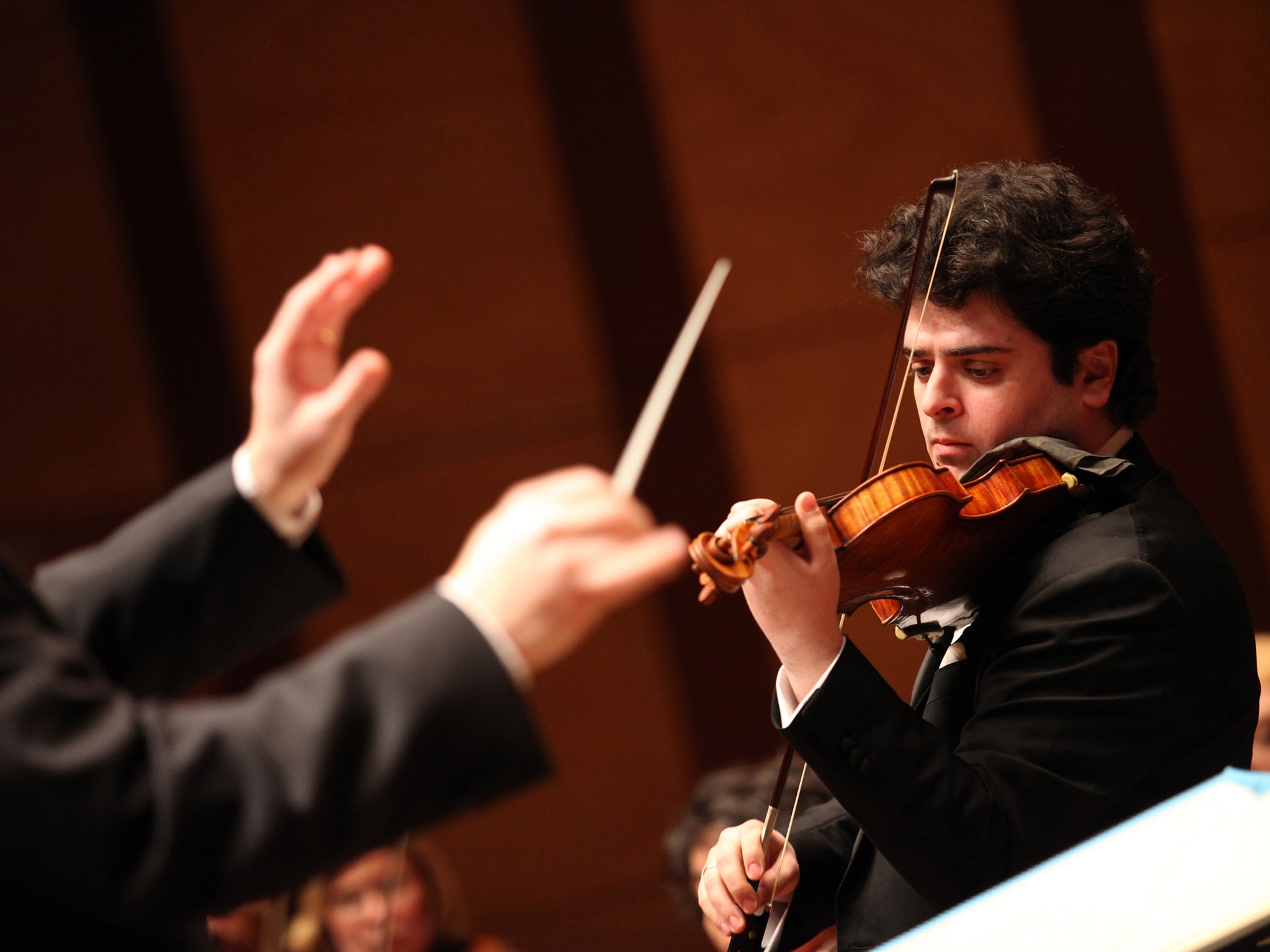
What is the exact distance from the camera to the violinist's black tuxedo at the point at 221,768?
27.5 inches

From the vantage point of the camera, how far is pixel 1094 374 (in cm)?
161

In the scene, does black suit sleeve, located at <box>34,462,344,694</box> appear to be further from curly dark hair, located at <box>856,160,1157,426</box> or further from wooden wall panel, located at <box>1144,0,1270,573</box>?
wooden wall panel, located at <box>1144,0,1270,573</box>

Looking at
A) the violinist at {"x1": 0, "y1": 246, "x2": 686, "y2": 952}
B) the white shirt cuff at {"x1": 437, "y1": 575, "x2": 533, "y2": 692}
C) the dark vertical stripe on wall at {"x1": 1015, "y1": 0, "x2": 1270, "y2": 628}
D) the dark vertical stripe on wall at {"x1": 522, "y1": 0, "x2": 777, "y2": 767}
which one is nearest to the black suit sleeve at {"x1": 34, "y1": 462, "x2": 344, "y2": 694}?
the violinist at {"x1": 0, "y1": 246, "x2": 686, "y2": 952}

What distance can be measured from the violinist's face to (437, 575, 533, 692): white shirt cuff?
0.98 m

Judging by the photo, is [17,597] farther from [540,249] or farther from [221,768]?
[540,249]

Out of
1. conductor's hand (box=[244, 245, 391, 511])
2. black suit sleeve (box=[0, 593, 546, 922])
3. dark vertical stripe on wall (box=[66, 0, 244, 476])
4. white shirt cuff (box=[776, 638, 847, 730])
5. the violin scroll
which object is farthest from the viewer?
dark vertical stripe on wall (box=[66, 0, 244, 476])

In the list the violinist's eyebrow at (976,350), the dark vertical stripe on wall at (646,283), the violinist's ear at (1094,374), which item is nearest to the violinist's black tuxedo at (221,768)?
the violinist's eyebrow at (976,350)

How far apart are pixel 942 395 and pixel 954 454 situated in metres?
0.08

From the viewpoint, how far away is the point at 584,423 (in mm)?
4441

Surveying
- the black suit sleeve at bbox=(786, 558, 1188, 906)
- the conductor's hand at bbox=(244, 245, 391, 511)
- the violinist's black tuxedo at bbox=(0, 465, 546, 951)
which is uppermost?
the conductor's hand at bbox=(244, 245, 391, 511)

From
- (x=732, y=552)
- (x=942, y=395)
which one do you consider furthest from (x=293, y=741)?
(x=942, y=395)

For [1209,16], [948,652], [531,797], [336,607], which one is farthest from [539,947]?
[1209,16]

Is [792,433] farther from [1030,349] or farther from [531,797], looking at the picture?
[1030,349]

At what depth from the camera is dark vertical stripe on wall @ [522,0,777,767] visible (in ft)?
14.0
